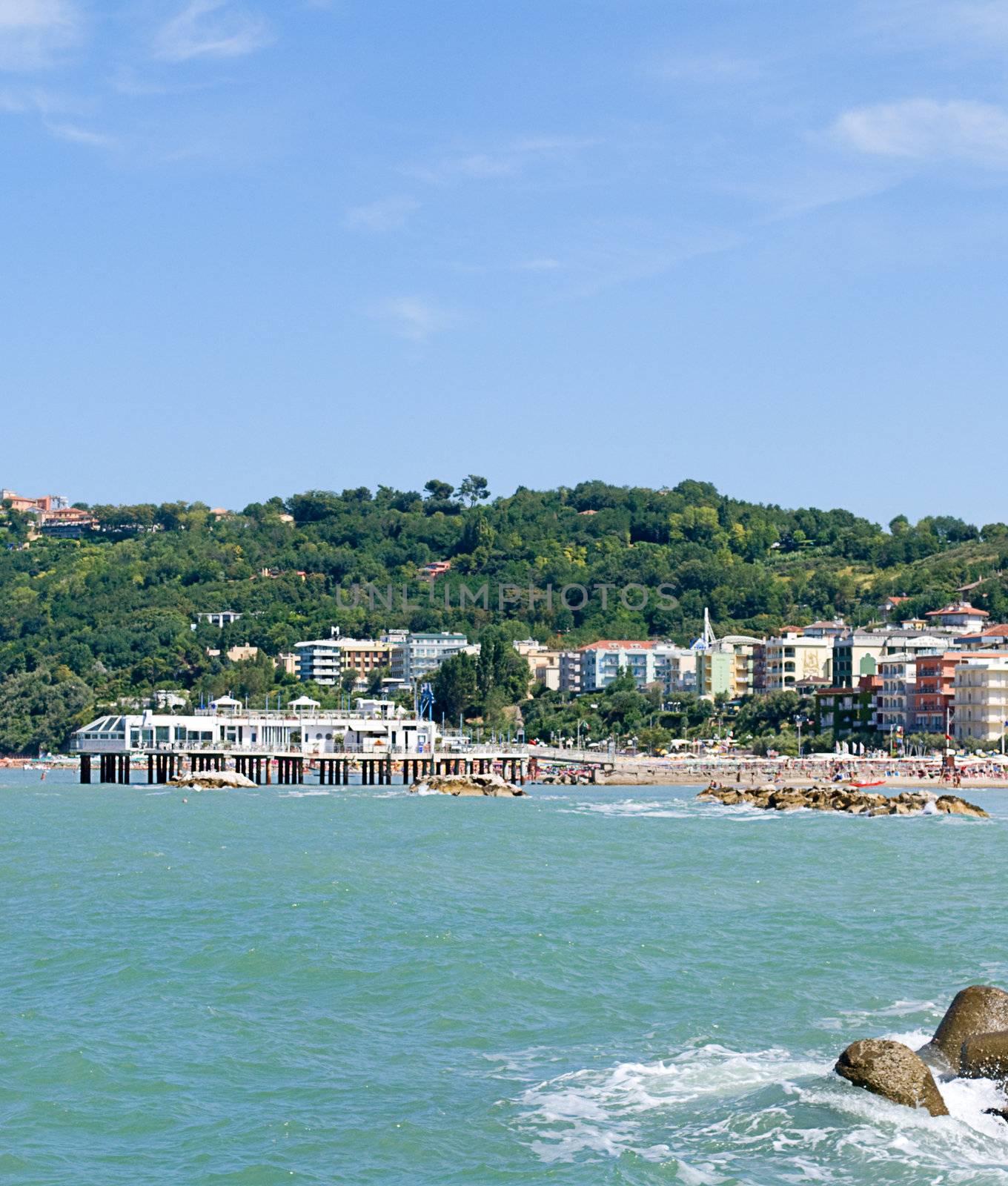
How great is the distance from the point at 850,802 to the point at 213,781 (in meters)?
36.6

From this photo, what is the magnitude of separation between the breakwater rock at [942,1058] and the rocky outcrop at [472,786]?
63.7 metres

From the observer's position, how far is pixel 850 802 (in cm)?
6925

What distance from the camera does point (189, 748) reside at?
99.8 meters

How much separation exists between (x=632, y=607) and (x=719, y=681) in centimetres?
4214

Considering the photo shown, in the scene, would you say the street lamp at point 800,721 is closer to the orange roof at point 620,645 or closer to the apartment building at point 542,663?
the orange roof at point 620,645

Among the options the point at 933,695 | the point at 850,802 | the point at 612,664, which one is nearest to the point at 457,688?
the point at 612,664

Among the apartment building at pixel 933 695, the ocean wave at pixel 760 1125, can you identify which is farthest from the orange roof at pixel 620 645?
the ocean wave at pixel 760 1125

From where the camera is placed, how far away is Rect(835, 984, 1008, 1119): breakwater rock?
17375mm

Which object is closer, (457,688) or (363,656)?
(457,688)

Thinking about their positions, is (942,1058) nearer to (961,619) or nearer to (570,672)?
(961,619)

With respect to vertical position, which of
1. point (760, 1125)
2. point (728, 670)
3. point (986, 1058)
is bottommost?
point (760, 1125)

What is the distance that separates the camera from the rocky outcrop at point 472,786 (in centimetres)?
8369

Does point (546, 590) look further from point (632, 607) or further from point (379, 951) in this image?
point (379, 951)

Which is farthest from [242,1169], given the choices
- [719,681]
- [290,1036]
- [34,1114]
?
[719,681]
